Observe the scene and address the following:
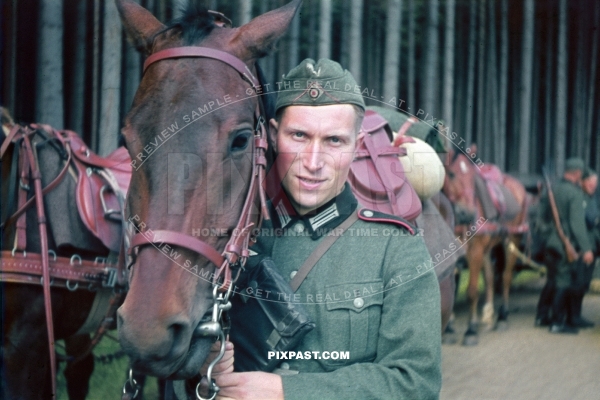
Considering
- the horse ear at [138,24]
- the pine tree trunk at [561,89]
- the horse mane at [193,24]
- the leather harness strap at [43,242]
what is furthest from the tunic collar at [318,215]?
the pine tree trunk at [561,89]

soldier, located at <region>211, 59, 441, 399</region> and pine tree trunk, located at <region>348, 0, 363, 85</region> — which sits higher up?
pine tree trunk, located at <region>348, 0, 363, 85</region>

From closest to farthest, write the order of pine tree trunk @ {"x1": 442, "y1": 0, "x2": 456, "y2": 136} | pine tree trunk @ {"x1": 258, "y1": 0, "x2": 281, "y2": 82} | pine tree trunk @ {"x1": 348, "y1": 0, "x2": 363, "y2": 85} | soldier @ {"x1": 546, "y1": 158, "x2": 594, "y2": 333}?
pine tree trunk @ {"x1": 258, "y1": 0, "x2": 281, "y2": 82}, pine tree trunk @ {"x1": 348, "y1": 0, "x2": 363, "y2": 85}, pine tree trunk @ {"x1": 442, "y1": 0, "x2": 456, "y2": 136}, soldier @ {"x1": 546, "y1": 158, "x2": 594, "y2": 333}

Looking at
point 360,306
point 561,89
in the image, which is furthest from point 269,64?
point 561,89

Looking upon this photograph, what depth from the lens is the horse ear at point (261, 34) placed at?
A: 157 centimetres

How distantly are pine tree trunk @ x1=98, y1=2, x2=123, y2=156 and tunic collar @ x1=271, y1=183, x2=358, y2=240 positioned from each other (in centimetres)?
197

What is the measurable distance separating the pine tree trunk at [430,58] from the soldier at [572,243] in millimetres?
2418

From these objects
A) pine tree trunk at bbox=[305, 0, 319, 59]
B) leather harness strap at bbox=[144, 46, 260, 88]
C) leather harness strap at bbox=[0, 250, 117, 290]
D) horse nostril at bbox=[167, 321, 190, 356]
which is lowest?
leather harness strap at bbox=[0, 250, 117, 290]

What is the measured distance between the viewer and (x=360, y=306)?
1563 mm

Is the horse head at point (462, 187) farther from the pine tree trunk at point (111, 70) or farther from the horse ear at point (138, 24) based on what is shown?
the horse ear at point (138, 24)

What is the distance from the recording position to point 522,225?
282 inches

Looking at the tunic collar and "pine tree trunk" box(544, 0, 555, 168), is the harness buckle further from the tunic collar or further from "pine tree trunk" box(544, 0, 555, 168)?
"pine tree trunk" box(544, 0, 555, 168)

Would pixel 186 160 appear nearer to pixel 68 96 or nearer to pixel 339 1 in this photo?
pixel 339 1

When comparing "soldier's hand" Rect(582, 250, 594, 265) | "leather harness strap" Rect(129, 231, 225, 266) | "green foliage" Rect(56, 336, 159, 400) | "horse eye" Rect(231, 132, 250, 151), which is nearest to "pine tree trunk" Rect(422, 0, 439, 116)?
"horse eye" Rect(231, 132, 250, 151)

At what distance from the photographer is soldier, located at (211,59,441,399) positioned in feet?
4.80
